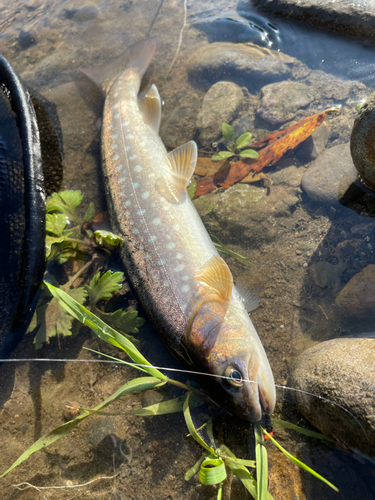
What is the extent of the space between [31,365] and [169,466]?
5.32 ft

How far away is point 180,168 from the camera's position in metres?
3.62

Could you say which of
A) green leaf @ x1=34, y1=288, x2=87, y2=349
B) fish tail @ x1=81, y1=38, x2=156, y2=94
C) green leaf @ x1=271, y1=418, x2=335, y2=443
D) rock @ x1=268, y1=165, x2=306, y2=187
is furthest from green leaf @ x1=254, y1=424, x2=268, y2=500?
fish tail @ x1=81, y1=38, x2=156, y2=94

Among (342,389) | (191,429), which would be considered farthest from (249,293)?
(191,429)

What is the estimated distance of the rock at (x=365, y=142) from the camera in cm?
271

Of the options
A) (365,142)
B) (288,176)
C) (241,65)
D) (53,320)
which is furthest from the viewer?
(241,65)

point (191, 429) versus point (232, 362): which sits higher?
point (232, 362)

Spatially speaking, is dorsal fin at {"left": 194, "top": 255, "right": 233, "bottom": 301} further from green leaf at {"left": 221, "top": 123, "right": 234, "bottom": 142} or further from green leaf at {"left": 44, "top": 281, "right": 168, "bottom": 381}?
green leaf at {"left": 221, "top": 123, "right": 234, "bottom": 142}

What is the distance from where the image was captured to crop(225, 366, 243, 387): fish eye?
2402 millimetres

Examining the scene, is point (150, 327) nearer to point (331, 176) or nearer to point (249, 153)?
Answer: point (249, 153)

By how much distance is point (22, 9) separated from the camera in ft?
20.4

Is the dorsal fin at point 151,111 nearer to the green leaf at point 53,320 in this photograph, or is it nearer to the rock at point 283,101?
the rock at point 283,101

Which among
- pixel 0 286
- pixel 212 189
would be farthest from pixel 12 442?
pixel 212 189

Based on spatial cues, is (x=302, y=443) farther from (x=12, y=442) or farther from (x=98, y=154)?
(x=98, y=154)

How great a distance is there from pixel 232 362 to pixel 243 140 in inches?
109
